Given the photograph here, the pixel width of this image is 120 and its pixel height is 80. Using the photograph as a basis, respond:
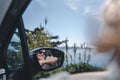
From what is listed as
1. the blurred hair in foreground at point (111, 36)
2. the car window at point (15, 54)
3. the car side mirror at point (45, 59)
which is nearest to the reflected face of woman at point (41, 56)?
Answer: the car side mirror at point (45, 59)

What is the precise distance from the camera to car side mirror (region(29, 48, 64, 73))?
2428mm

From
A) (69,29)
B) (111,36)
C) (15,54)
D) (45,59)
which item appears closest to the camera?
(111,36)

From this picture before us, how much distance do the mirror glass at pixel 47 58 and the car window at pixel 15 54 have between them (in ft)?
0.43

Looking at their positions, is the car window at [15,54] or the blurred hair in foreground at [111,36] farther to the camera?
the car window at [15,54]

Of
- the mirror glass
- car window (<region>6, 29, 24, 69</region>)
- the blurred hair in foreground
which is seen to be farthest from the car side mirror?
the blurred hair in foreground

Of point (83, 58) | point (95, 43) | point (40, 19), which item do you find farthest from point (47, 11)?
point (95, 43)

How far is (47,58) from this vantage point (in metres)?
2.54

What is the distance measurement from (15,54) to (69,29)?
21.8 inches

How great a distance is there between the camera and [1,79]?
8.68ft

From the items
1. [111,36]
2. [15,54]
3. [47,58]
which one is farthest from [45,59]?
[111,36]

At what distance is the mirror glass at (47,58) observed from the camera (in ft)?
7.96

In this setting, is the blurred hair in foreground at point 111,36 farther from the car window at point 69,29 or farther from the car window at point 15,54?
the car window at point 15,54

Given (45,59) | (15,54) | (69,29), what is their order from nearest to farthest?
1. (69,29)
2. (45,59)
3. (15,54)

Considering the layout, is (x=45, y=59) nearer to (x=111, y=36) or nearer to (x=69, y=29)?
(x=69, y=29)
